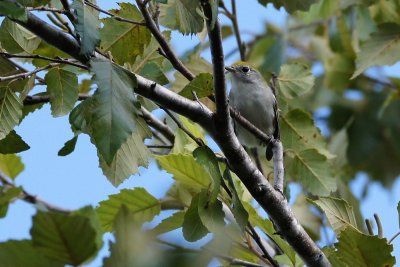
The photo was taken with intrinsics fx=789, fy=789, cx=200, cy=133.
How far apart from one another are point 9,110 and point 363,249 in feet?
3.63

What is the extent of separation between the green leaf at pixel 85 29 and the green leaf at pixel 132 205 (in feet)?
2.81

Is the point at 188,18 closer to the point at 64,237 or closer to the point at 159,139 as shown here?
the point at 64,237

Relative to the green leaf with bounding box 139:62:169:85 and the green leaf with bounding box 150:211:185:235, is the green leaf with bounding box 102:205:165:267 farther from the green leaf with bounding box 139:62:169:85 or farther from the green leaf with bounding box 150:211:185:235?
the green leaf with bounding box 150:211:185:235

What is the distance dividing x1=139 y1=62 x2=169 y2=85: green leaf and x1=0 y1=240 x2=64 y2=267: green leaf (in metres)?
1.26

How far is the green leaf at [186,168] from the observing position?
2723 mm

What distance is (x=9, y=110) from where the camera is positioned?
7.77 feet

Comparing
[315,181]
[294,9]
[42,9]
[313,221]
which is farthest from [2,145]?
[313,221]

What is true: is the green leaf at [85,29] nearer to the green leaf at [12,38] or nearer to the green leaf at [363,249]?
the green leaf at [12,38]

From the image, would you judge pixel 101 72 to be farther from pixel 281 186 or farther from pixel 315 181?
pixel 315 181

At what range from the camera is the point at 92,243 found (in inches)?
47.5

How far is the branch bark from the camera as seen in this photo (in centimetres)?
200

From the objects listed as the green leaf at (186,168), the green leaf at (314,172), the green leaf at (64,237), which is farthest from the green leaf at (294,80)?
the green leaf at (64,237)

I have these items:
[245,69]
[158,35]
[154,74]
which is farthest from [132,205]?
[245,69]

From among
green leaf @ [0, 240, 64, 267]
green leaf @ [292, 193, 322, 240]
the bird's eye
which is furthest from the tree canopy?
the bird's eye
